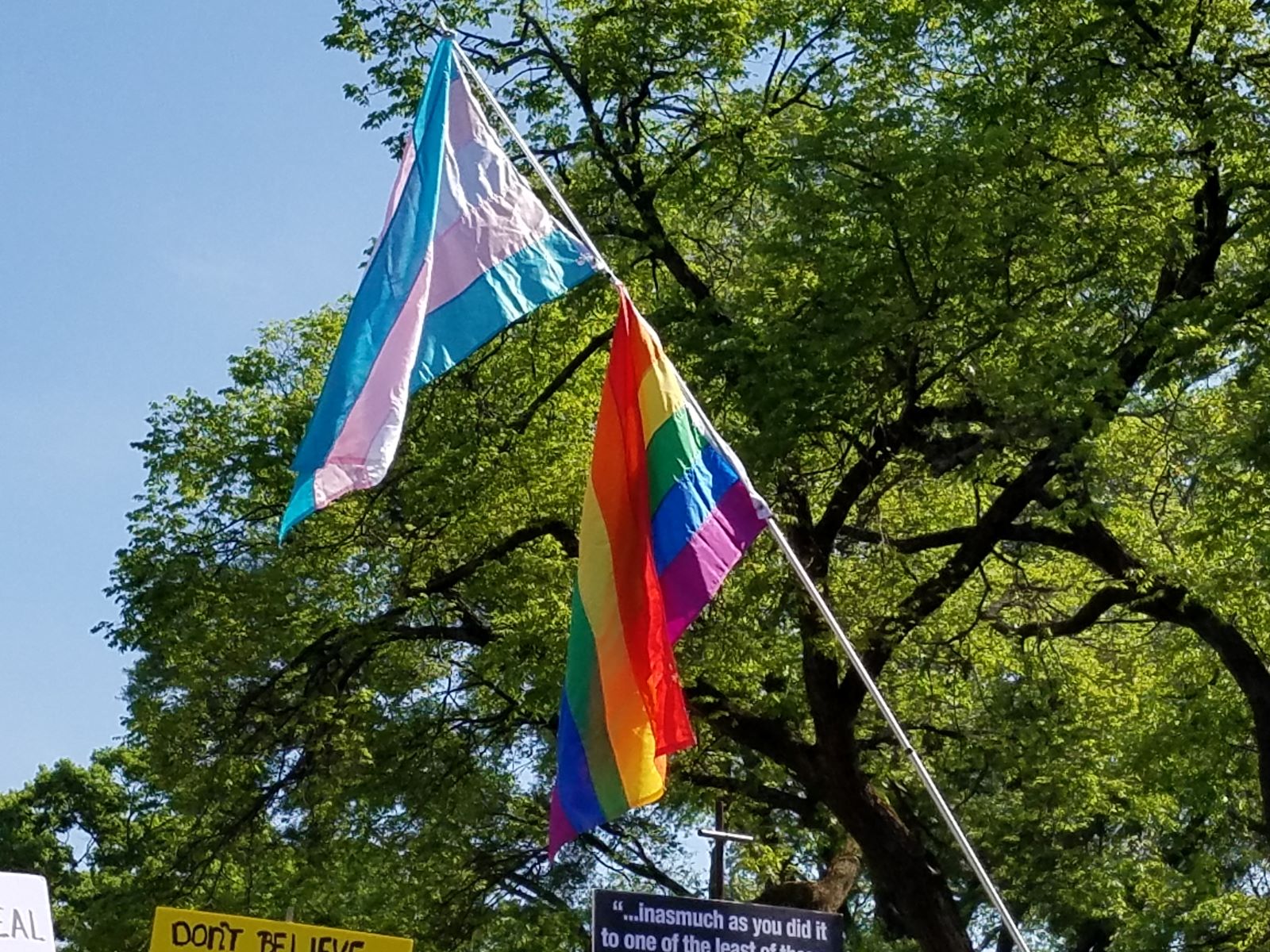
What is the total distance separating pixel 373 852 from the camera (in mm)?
24375

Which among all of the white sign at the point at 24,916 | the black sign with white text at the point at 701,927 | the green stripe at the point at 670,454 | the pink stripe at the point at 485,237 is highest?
the pink stripe at the point at 485,237

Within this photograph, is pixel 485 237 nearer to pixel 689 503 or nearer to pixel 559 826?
pixel 689 503

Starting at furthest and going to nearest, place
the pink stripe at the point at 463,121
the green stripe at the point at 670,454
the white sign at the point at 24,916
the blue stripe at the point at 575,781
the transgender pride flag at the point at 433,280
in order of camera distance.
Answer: the white sign at the point at 24,916 < the pink stripe at the point at 463,121 < the green stripe at the point at 670,454 < the blue stripe at the point at 575,781 < the transgender pride flag at the point at 433,280

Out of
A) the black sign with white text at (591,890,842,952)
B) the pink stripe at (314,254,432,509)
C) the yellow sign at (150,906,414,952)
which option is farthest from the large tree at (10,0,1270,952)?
the pink stripe at (314,254,432,509)

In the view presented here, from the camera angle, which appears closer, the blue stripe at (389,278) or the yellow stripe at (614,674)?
the blue stripe at (389,278)

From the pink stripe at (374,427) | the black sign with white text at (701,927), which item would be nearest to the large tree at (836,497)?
the black sign with white text at (701,927)

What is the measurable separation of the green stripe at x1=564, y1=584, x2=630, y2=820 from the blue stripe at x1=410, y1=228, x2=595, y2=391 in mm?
1323

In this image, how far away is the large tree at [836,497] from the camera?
15.8m

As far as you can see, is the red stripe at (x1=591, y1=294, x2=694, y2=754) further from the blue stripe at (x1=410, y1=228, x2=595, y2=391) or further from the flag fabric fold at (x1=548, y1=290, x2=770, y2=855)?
the blue stripe at (x1=410, y1=228, x2=595, y2=391)

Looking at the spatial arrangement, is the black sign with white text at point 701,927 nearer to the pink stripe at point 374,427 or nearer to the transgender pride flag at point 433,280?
the transgender pride flag at point 433,280

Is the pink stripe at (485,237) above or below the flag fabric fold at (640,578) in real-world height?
above

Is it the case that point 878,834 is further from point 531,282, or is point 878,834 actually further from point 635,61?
point 531,282

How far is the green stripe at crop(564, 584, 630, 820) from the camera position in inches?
357

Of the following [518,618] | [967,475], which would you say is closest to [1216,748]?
[967,475]
